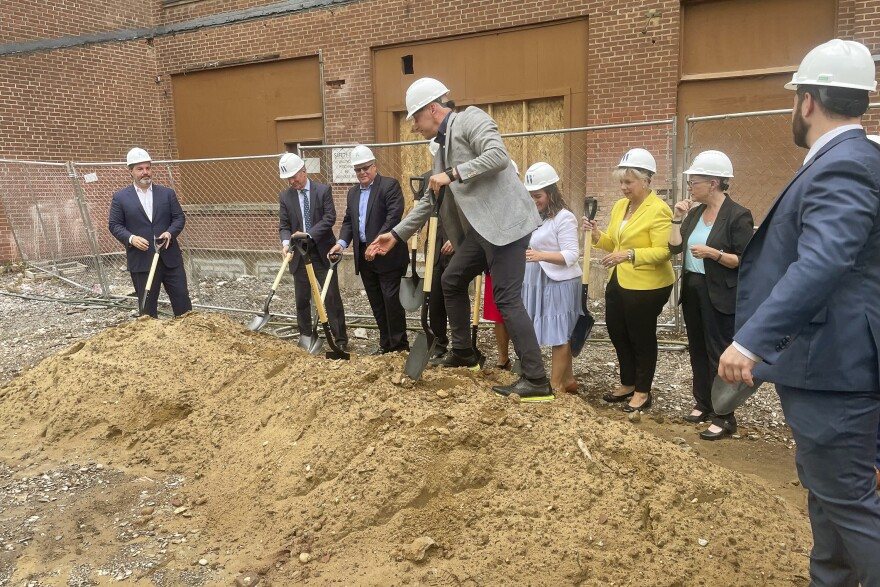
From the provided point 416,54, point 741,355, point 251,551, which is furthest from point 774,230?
point 416,54

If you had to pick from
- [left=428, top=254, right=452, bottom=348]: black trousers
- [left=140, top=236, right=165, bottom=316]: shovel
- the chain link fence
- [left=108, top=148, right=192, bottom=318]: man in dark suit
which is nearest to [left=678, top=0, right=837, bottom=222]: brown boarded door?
the chain link fence

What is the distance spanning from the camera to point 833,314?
7.17ft

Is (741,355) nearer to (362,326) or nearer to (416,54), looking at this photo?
(362,326)

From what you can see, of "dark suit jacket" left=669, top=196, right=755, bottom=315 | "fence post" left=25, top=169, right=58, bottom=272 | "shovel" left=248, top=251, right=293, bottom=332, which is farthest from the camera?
"fence post" left=25, top=169, right=58, bottom=272

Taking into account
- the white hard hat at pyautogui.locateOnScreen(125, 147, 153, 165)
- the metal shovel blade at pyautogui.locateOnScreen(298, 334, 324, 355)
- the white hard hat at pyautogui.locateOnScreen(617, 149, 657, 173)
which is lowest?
the metal shovel blade at pyautogui.locateOnScreen(298, 334, 324, 355)

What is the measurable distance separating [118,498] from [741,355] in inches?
130

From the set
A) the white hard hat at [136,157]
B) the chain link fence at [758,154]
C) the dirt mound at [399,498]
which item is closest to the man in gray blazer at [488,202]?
the dirt mound at [399,498]

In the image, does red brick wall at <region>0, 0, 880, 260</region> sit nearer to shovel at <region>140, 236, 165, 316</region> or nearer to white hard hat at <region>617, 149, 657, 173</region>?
white hard hat at <region>617, 149, 657, 173</region>

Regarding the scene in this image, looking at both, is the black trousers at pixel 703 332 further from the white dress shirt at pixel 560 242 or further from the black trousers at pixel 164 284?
the black trousers at pixel 164 284

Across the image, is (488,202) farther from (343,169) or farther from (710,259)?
(343,169)

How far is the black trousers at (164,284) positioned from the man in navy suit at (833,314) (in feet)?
19.7

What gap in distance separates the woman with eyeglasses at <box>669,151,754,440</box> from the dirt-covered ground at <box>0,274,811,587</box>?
505 millimetres

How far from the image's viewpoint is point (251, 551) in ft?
10.3

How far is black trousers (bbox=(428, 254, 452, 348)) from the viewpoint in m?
5.68
